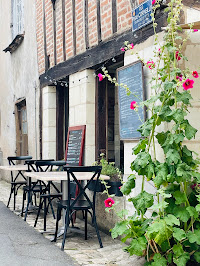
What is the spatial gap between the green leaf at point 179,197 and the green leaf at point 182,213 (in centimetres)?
6

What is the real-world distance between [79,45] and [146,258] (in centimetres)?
367

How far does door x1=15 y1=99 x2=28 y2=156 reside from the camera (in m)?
10.6

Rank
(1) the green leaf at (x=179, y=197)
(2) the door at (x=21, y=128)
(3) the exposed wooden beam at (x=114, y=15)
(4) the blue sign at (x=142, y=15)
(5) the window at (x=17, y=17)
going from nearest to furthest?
(1) the green leaf at (x=179, y=197)
(4) the blue sign at (x=142, y=15)
(3) the exposed wooden beam at (x=114, y=15)
(5) the window at (x=17, y=17)
(2) the door at (x=21, y=128)

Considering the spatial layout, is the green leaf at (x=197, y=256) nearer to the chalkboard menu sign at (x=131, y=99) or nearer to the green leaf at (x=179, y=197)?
the green leaf at (x=179, y=197)

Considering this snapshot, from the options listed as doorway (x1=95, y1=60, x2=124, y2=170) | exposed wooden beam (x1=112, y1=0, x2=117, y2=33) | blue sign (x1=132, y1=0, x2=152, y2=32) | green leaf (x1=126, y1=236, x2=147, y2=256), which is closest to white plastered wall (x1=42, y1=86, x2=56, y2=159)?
doorway (x1=95, y1=60, x2=124, y2=170)

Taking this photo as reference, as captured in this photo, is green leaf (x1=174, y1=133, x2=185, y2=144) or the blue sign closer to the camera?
green leaf (x1=174, y1=133, x2=185, y2=144)

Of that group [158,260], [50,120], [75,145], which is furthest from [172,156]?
[50,120]

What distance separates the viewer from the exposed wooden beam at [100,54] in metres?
4.85

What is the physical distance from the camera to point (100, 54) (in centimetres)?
607

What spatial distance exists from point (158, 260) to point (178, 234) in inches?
12.4

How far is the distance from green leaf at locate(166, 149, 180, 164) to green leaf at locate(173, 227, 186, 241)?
56cm

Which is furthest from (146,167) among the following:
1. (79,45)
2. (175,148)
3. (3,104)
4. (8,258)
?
(3,104)

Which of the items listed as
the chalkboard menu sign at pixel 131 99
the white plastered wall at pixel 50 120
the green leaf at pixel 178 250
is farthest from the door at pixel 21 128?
the green leaf at pixel 178 250

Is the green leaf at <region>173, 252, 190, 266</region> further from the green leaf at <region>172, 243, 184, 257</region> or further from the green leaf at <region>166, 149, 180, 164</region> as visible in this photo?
the green leaf at <region>166, 149, 180, 164</region>
